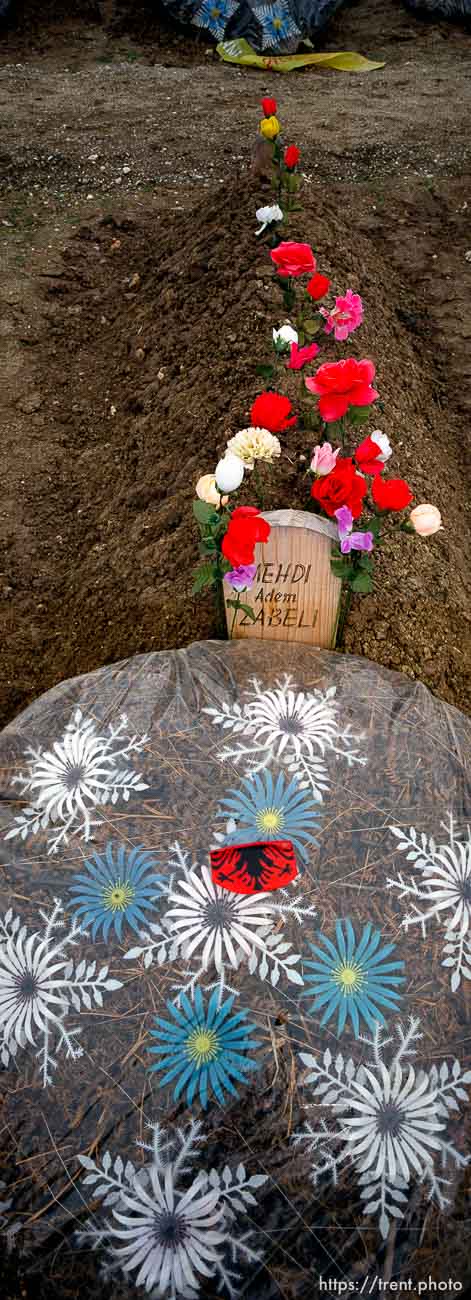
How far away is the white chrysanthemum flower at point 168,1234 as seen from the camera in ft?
3.67

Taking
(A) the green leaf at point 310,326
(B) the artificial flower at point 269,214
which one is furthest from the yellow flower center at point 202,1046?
(B) the artificial flower at point 269,214

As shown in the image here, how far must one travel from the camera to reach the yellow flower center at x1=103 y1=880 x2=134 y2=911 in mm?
1401

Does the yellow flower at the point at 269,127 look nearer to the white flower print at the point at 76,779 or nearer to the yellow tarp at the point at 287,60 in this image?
the white flower print at the point at 76,779

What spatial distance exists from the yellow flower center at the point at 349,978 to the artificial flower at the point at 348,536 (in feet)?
2.55

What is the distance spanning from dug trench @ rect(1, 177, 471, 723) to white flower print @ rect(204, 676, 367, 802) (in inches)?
14.6

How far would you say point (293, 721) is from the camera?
1.67 m

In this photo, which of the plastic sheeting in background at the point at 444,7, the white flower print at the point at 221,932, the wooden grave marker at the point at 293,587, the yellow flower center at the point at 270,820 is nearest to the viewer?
the white flower print at the point at 221,932

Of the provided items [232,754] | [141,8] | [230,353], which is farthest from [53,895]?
[141,8]

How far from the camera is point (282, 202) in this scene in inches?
125

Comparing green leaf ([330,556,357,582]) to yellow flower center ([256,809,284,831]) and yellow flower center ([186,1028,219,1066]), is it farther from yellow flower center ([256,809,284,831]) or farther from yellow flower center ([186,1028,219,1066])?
yellow flower center ([186,1028,219,1066])

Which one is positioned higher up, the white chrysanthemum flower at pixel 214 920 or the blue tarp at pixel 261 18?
the blue tarp at pixel 261 18

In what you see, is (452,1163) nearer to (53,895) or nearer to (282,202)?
(53,895)

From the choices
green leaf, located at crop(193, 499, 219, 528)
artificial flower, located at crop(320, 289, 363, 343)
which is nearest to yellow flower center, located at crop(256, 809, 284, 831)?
green leaf, located at crop(193, 499, 219, 528)

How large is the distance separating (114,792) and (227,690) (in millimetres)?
328
